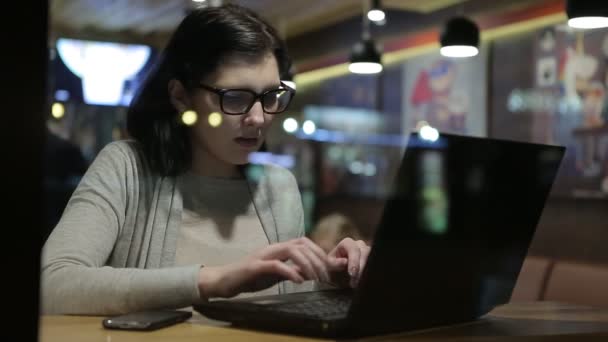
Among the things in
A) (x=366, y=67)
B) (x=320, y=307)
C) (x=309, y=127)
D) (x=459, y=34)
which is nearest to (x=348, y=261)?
(x=320, y=307)

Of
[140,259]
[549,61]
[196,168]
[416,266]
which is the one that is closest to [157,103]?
[196,168]

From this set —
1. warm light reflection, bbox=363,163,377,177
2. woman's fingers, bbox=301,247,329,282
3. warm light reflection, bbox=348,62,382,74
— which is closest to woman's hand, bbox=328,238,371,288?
woman's fingers, bbox=301,247,329,282

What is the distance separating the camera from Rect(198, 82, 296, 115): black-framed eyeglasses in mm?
1558

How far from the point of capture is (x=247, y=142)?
1.58m

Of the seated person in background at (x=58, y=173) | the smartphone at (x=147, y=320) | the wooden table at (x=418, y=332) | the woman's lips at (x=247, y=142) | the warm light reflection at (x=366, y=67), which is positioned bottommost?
the wooden table at (x=418, y=332)

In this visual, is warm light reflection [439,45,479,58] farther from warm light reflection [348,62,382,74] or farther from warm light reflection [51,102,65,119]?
warm light reflection [51,102,65,119]

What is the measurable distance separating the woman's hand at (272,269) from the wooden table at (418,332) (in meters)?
0.06

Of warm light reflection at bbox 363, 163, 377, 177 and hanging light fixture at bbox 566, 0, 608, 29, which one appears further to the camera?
warm light reflection at bbox 363, 163, 377, 177

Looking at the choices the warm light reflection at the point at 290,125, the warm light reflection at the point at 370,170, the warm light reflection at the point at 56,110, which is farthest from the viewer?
the warm light reflection at the point at 290,125

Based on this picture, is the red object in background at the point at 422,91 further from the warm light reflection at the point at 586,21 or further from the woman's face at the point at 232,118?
the woman's face at the point at 232,118

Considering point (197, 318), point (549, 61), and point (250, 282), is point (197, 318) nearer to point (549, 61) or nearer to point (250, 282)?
point (250, 282)

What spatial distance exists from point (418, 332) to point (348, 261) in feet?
0.89

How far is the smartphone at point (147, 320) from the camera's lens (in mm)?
1018

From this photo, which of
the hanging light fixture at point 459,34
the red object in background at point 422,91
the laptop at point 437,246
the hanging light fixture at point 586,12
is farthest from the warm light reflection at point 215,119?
the red object in background at point 422,91
